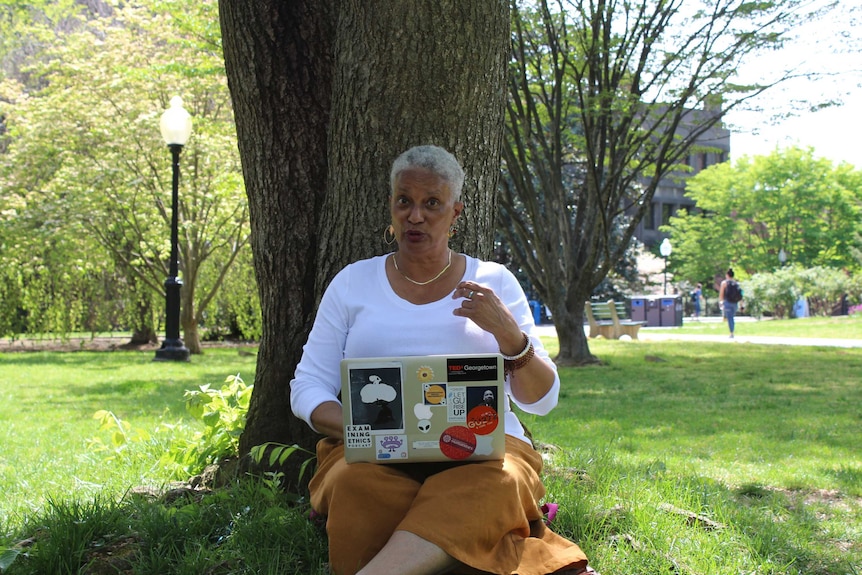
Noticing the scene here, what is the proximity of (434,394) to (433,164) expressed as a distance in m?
0.92

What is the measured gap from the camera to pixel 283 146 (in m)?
4.29

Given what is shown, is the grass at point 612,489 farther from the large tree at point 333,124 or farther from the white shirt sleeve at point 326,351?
the large tree at point 333,124

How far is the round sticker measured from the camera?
2.75 m

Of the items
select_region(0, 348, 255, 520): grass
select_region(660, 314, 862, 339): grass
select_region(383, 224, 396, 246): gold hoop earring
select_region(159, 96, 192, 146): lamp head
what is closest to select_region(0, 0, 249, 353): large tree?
select_region(159, 96, 192, 146): lamp head

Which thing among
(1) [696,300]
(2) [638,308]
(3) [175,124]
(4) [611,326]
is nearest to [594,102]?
(3) [175,124]

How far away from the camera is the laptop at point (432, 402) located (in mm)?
2752

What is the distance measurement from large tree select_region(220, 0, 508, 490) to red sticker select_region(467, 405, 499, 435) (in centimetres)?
135

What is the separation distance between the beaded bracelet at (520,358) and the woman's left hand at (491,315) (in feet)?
0.06

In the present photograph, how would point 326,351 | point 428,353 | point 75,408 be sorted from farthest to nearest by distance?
point 75,408 < point 326,351 < point 428,353

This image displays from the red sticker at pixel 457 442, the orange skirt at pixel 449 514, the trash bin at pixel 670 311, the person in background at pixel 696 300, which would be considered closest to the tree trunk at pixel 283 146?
the orange skirt at pixel 449 514

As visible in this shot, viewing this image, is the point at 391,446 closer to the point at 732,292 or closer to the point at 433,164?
the point at 433,164

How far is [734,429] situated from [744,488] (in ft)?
8.18

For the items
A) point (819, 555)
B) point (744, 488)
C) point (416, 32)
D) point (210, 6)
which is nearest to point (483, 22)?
point (416, 32)

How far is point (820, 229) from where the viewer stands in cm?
3850
